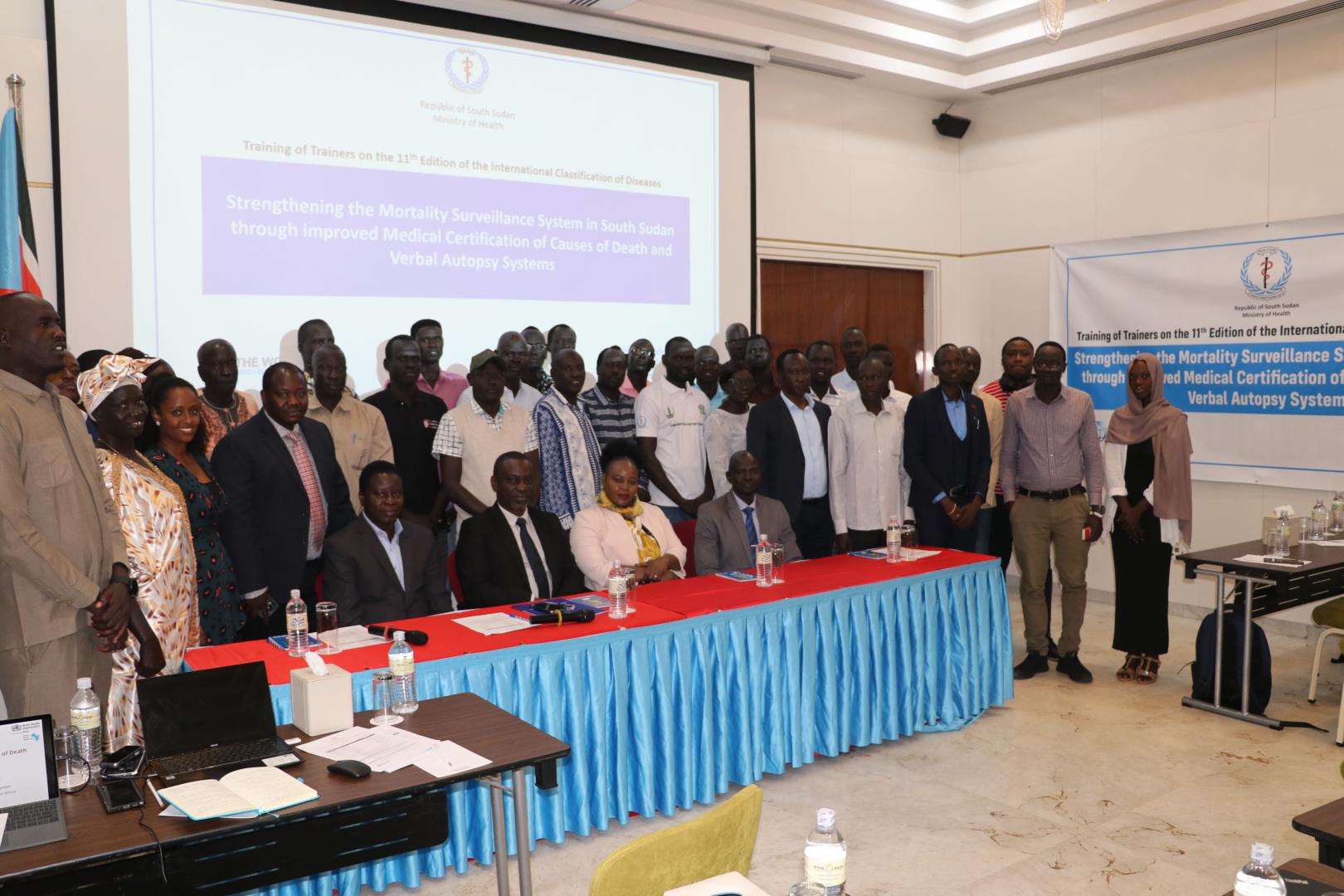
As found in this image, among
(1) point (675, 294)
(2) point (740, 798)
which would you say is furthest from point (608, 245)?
(2) point (740, 798)

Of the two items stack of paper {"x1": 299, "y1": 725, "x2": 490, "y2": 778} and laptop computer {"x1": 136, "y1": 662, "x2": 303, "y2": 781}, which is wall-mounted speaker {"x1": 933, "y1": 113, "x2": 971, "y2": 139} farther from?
laptop computer {"x1": 136, "y1": 662, "x2": 303, "y2": 781}

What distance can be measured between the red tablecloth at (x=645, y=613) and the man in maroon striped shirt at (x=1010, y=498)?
113 cm

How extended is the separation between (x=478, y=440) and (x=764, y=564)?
1.46 m

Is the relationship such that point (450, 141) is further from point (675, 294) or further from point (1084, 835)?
point (1084, 835)

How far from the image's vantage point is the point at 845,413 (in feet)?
18.1

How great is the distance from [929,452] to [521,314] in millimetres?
2373

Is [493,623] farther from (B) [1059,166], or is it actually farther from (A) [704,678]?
(B) [1059,166]

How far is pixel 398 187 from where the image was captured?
18.1 ft

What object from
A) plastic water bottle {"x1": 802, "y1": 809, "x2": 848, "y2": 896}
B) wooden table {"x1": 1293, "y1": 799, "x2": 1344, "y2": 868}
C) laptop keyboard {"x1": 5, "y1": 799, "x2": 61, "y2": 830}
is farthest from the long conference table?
wooden table {"x1": 1293, "y1": 799, "x2": 1344, "y2": 868}

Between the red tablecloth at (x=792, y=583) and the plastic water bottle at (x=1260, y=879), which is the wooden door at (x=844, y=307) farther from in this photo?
the plastic water bottle at (x=1260, y=879)

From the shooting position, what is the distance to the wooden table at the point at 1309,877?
1884 mm

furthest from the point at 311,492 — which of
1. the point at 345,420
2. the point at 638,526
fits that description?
the point at 638,526

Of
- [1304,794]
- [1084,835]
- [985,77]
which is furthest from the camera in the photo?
[985,77]

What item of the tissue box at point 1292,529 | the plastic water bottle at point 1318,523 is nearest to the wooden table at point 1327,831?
the tissue box at point 1292,529
